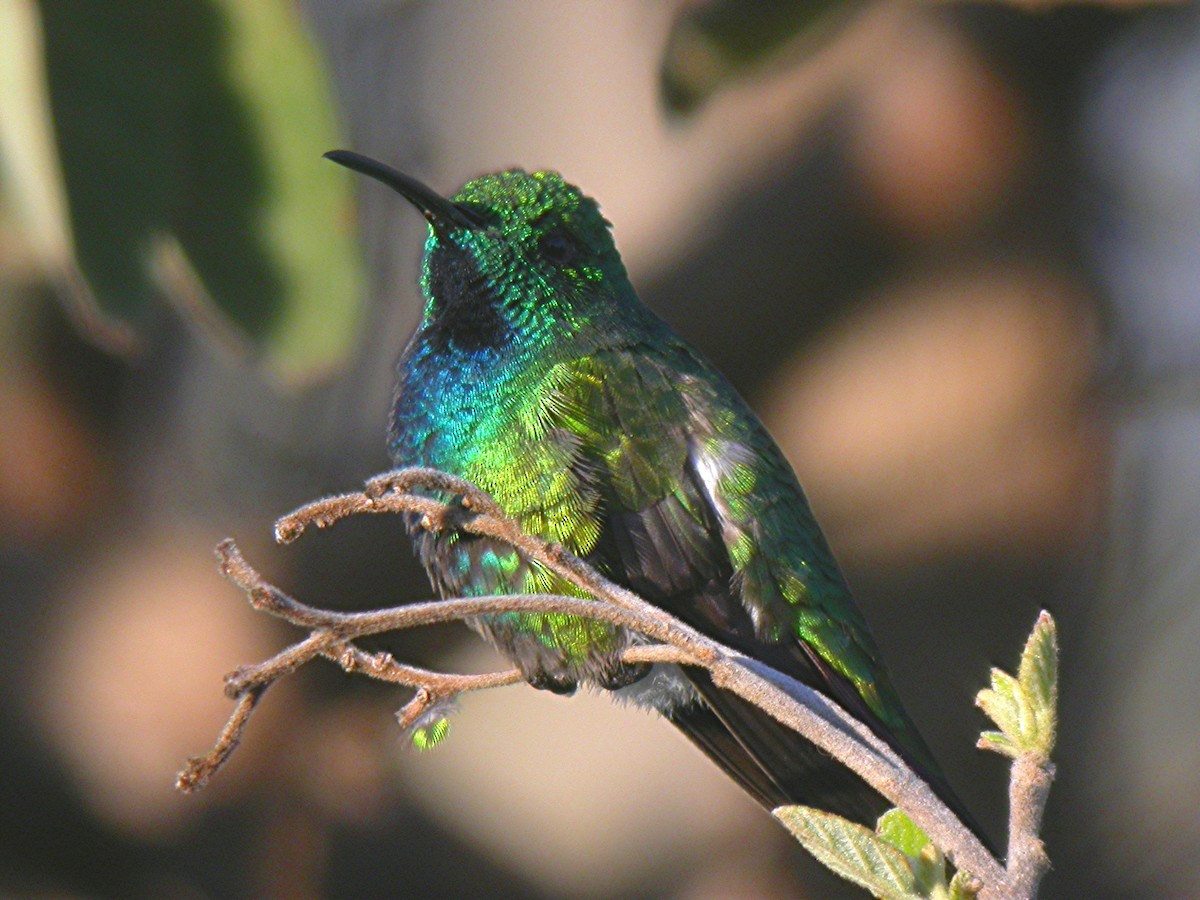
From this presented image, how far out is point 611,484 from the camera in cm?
170

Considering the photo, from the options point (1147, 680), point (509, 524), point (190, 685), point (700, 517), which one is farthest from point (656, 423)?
point (1147, 680)

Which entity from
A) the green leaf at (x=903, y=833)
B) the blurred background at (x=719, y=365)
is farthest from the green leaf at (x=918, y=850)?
the blurred background at (x=719, y=365)

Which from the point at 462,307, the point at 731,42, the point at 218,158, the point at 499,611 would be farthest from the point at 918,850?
the point at 218,158

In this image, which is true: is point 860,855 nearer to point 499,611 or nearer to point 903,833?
point 903,833

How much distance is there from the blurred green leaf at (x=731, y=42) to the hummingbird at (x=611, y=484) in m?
0.33

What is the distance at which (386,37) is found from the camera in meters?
3.56

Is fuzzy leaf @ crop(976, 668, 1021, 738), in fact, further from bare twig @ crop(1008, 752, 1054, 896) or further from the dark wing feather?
the dark wing feather

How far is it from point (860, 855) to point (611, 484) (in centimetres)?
94

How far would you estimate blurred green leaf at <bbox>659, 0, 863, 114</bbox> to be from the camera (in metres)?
2.14

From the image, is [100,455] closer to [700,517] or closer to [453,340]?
[453,340]

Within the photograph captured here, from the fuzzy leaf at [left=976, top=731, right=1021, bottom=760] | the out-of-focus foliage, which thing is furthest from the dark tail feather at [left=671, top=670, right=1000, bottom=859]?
the out-of-focus foliage

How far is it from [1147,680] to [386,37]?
3.25 meters

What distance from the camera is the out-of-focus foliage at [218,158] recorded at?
7.04ft

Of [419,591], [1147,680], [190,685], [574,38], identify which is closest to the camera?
[419,591]
